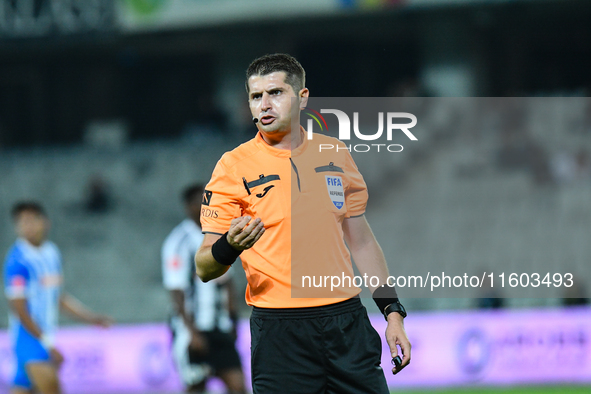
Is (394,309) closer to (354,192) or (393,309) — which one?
(393,309)

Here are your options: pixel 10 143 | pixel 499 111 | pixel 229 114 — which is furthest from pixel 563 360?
pixel 10 143

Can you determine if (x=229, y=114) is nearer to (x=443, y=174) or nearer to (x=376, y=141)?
(x=443, y=174)

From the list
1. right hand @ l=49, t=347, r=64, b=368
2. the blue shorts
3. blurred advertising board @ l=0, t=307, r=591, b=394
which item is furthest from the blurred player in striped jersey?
blurred advertising board @ l=0, t=307, r=591, b=394

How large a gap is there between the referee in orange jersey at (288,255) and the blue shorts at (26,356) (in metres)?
3.88

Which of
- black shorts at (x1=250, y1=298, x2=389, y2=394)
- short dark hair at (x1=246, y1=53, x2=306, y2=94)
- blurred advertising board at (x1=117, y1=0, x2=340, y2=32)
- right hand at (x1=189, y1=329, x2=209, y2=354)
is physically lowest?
black shorts at (x1=250, y1=298, x2=389, y2=394)

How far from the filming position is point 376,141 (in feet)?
12.5

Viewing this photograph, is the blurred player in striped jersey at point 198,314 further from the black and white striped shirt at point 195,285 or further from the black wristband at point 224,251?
the black wristband at point 224,251

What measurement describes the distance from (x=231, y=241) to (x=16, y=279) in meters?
4.32

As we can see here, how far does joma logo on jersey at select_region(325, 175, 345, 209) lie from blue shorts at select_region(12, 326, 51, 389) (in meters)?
4.14

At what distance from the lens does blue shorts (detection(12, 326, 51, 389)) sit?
251 inches

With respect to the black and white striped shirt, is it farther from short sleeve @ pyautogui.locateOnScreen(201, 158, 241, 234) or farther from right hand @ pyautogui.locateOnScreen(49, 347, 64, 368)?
short sleeve @ pyautogui.locateOnScreen(201, 158, 241, 234)

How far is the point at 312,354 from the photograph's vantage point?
9.73 feet

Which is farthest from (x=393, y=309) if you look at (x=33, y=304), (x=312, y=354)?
(x=33, y=304)

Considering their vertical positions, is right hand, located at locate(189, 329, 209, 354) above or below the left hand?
above
